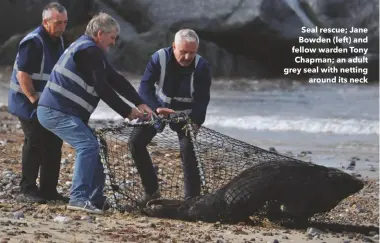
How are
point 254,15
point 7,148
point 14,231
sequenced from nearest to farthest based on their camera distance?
1. point 14,231
2. point 7,148
3. point 254,15

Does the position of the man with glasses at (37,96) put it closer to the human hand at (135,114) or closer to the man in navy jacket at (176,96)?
the man in navy jacket at (176,96)

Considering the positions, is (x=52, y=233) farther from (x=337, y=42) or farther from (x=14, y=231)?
(x=337, y=42)

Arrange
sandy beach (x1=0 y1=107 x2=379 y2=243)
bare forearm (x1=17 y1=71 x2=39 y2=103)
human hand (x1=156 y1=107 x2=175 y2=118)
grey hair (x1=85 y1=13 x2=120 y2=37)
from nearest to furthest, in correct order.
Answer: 1. sandy beach (x1=0 y1=107 x2=379 y2=243)
2. grey hair (x1=85 y1=13 x2=120 y2=37)
3. human hand (x1=156 y1=107 x2=175 y2=118)
4. bare forearm (x1=17 y1=71 x2=39 y2=103)

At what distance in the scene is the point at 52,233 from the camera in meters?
5.57

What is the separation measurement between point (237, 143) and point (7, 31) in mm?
24831

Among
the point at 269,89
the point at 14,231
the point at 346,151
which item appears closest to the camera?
the point at 14,231

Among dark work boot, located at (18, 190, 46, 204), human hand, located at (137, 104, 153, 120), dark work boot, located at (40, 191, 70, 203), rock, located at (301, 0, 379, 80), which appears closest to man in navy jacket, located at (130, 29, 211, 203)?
human hand, located at (137, 104, 153, 120)

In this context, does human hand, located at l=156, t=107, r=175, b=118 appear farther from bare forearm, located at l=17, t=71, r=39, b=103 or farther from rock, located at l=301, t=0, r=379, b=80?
rock, located at l=301, t=0, r=379, b=80

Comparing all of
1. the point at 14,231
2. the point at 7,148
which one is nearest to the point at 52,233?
the point at 14,231

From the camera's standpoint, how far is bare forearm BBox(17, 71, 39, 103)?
6.80 m

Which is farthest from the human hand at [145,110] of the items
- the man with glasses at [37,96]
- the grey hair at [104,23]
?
the man with glasses at [37,96]

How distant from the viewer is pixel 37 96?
687cm

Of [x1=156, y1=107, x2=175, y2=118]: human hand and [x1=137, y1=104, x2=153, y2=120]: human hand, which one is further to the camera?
[x1=156, y1=107, x2=175, y2=118]: human hand

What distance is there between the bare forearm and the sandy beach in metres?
0.85
